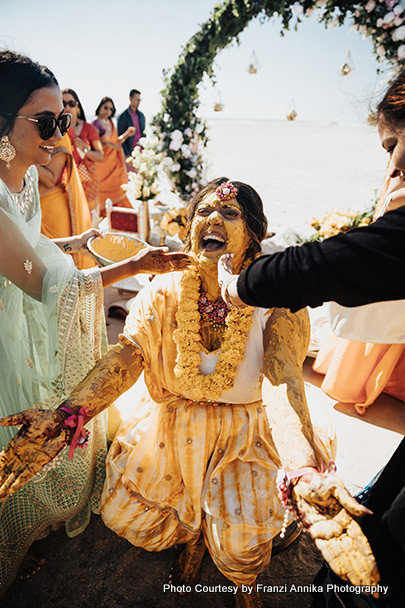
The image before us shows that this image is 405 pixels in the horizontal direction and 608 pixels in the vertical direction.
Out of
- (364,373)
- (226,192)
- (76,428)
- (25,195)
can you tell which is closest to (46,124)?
(25,195)

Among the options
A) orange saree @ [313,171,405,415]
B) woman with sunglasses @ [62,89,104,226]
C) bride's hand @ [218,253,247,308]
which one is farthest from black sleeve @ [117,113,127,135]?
bride's hand @ [218,253,247,308]

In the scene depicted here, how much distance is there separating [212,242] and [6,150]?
1.07 meters

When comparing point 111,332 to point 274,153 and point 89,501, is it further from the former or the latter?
point 274,153

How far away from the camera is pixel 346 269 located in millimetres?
1102

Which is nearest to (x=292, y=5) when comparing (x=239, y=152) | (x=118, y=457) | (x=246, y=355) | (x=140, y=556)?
(x=246, y=355)

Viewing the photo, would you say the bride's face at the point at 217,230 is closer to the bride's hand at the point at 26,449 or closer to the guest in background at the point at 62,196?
the bride's hand at the point at 26,449

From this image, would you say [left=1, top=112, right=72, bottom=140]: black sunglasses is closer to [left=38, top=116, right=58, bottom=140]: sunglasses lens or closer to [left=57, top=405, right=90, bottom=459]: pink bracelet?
[left=38, top=116, right=58, bottom=140]: sunglasses lens

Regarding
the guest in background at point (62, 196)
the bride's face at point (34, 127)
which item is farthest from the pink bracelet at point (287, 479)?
the guest in background at point (62, 196)

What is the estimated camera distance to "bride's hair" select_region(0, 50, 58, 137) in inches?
68.5

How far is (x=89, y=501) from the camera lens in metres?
2.29

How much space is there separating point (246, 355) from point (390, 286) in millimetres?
946

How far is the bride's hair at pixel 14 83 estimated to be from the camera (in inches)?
68.5

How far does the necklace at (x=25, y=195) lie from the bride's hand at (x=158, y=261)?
0.64 metres

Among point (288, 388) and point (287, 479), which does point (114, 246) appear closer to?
point (288, 388)
